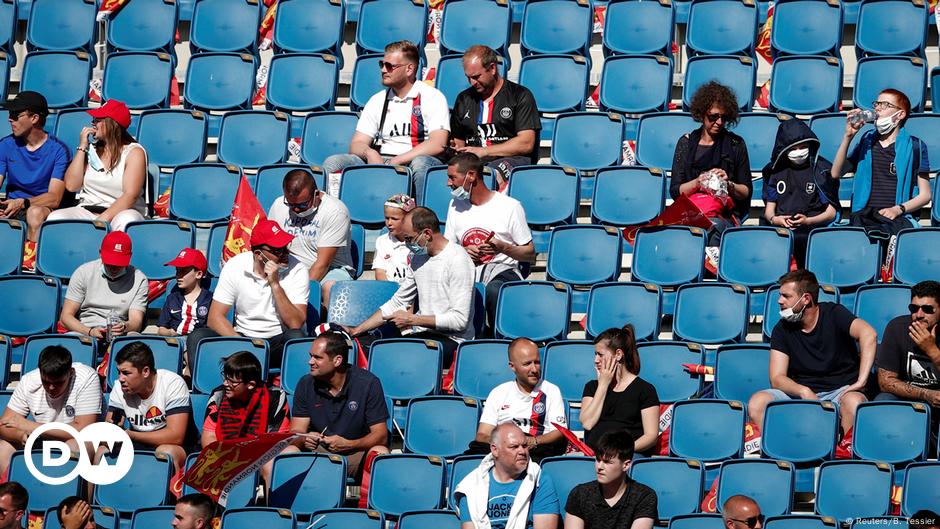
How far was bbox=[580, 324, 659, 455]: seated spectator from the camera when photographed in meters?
8.37

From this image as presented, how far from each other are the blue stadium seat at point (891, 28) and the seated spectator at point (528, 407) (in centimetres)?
462

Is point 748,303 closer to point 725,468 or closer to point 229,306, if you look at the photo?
point 725,468

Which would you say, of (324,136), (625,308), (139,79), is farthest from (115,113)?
(625,308)

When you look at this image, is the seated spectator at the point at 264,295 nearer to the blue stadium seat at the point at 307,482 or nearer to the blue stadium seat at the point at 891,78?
the blue stadium seat at the point at 307,482

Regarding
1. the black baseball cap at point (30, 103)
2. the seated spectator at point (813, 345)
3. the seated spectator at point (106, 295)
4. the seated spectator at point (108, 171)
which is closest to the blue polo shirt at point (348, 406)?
the seated spectator at point (106, 295)

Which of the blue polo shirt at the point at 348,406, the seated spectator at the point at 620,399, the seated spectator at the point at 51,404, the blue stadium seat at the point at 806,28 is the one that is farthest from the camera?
the blue stadium seat at the point at 806,28

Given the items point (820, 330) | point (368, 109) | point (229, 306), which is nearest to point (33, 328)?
point (229, 306)

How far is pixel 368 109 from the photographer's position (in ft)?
36.1

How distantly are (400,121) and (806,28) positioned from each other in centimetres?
301

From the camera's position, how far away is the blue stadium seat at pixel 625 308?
9.47 m

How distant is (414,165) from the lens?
10.7 meters

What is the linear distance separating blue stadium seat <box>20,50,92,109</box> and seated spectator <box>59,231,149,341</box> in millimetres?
2414

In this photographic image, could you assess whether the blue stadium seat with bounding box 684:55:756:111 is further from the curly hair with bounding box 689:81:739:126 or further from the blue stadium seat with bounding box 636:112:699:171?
the curly hair with bounding box 689:81:739:126

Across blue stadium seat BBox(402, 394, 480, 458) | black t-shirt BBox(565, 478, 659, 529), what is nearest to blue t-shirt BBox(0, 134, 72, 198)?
blue stadium seat BBox(402, 394, 480, 458)
